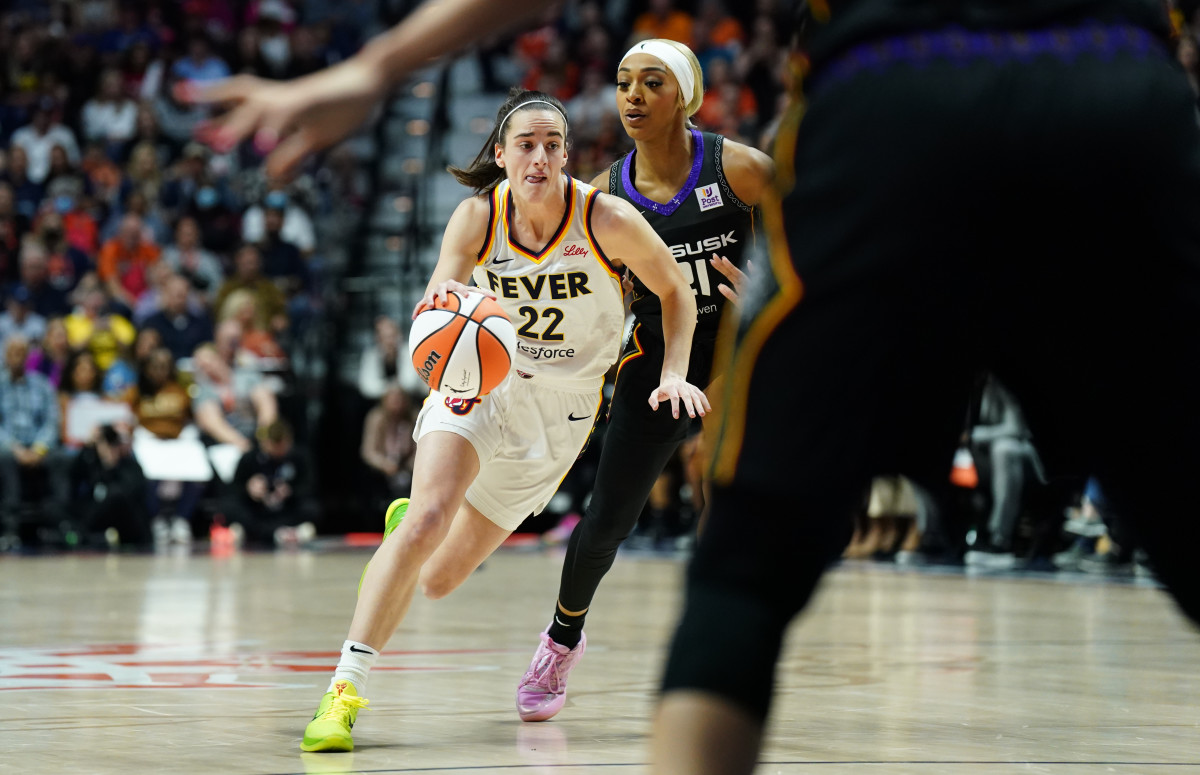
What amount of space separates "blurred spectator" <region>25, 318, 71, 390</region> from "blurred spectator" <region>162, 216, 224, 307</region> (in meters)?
1.78

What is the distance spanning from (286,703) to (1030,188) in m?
3.70

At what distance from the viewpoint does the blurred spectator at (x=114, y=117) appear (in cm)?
1811

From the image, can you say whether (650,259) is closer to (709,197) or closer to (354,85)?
Result: (709,197)

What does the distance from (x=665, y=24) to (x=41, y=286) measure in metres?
7.49

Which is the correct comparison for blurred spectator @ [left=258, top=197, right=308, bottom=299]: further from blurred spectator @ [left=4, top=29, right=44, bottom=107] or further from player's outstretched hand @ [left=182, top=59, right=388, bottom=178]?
player's outstretched hand @ [left=182, top=59, right=388, bottom=178]

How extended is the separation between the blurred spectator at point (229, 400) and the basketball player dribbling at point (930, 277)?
12.9 m

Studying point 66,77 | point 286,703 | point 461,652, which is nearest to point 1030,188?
point 286,703

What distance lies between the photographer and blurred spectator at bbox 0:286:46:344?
49.9ft

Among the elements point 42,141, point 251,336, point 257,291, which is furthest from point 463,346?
point 42,141

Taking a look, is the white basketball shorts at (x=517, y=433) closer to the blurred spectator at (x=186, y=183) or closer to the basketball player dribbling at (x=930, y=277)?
the basketball player dribbling at (x=930, y=277)

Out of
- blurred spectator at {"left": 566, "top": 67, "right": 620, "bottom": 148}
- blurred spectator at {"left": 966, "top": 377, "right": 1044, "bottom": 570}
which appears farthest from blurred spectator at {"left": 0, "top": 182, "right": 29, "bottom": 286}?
blurred spectator at {"left": 966, "top": 377, "right": 1044, "bottom": 570}

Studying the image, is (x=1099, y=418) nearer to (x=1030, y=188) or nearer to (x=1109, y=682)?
(x=1030, y=188)

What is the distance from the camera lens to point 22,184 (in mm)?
17562

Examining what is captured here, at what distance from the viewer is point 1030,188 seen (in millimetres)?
1714
